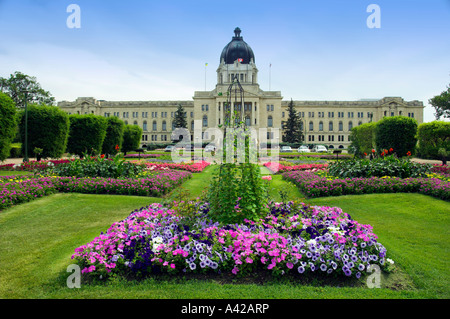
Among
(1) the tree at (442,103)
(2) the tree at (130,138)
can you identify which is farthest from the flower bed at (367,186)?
(1) the tree at (442,103)

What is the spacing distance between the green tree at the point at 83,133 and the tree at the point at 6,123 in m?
6.47

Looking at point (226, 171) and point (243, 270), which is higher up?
point (226, 171)

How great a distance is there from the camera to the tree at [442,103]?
4541 centimetres

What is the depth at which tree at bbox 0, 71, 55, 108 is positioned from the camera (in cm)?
5047

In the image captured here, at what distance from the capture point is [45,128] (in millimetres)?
19609

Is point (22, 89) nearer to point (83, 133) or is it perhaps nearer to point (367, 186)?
point (83, 133)

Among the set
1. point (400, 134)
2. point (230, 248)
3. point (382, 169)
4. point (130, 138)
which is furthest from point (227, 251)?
point (130, 138)

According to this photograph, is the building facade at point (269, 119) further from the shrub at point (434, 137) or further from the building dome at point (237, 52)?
the shrub at point (434, 137)

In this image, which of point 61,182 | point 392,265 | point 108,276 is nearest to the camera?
point 108,276

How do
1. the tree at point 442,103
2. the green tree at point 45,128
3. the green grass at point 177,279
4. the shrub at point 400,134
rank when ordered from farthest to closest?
1. the tree at point 442,103
2. the green tree at point 45,128
3. the shrub at point 400,134
4. the green grass at point 177,279

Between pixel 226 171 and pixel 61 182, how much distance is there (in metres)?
7.17
